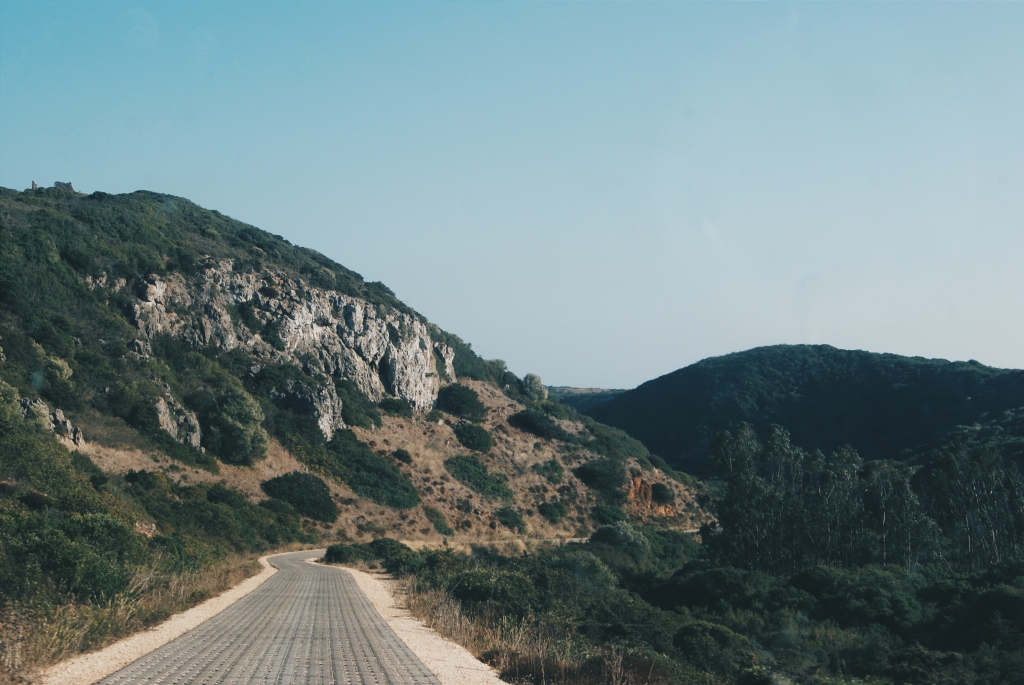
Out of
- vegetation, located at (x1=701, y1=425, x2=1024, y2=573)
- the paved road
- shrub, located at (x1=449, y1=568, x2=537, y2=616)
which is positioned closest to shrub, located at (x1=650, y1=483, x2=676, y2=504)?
vegetation, located at (x1=701, y1=425, x2=1024, y2=573)

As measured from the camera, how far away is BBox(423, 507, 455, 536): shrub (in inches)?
2520

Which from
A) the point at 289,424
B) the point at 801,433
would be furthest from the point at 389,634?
the point at 801,433

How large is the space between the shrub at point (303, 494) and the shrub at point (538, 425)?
107 ft

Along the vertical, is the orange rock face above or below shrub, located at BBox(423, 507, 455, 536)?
above

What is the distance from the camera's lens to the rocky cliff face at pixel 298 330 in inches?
2608

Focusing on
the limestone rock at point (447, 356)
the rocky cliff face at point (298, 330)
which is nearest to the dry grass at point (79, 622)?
the rocky cliff face at point (298, 330)

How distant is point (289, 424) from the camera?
215 ft

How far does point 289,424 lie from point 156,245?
22.6 m

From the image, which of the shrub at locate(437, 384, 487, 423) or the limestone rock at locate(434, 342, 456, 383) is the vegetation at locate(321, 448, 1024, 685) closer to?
the shrub at locate(437, 384, 487, 423)

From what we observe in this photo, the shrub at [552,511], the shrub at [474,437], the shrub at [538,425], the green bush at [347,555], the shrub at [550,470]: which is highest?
the shrub at [538,425]

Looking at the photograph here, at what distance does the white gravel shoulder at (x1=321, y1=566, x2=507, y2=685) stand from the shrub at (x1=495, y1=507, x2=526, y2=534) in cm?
4493

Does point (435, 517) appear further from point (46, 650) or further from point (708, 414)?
point (708, 414)

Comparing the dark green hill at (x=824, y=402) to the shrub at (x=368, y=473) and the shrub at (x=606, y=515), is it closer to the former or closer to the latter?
the shrub at (x=606, y=515)

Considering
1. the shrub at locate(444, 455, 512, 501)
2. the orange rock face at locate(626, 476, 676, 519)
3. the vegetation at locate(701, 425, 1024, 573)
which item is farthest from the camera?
the orange rock face at locate(626, 476, 676, 519)
